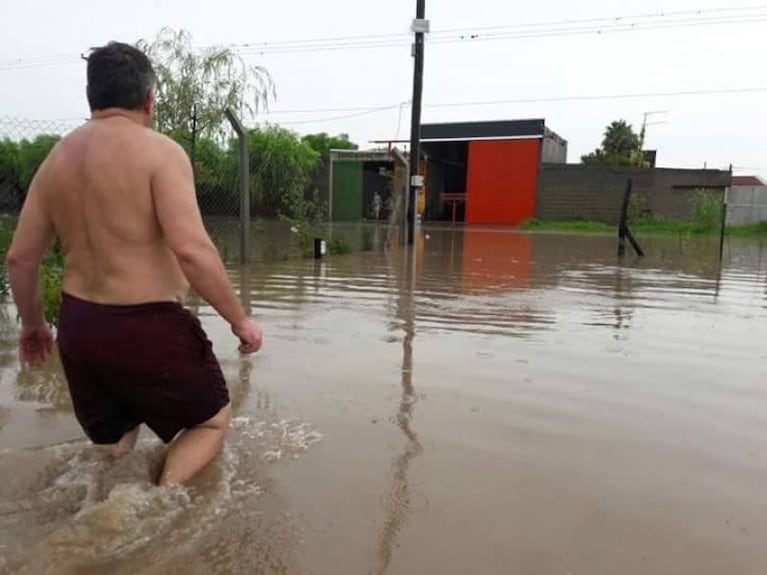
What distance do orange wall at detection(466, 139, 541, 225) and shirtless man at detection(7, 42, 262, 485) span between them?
113 ft

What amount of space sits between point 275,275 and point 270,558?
291 inches

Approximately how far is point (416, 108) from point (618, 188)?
20.0 metres

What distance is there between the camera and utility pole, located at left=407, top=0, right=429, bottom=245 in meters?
17.4

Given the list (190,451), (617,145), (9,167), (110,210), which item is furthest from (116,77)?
(617,145)

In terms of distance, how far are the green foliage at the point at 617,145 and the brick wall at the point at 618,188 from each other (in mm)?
12185

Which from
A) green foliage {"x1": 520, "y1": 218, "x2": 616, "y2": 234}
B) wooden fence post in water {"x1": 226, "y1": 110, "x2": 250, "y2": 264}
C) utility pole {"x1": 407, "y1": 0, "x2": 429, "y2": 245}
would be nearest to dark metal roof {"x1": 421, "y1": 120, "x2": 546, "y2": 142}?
green foliage {"x1": 520, "y1": 218, "x2": 616, "y2": 234}

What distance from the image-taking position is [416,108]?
1809 centimetres

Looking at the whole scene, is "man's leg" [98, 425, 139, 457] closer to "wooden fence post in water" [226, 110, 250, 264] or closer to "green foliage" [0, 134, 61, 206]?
"green foliage" [0, 134, 61, 206]

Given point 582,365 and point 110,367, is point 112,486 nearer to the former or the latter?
point 110,367

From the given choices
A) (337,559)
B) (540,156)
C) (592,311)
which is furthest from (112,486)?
(540,156)

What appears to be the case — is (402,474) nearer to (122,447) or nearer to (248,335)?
(248,335)

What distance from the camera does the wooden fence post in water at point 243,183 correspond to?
31.6 ft

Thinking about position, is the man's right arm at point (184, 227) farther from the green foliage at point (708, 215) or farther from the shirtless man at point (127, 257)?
the green foliage at point (708, 215)

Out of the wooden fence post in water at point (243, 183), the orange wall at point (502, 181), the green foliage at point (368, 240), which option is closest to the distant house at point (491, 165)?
the orange wall at point (502, 181)
